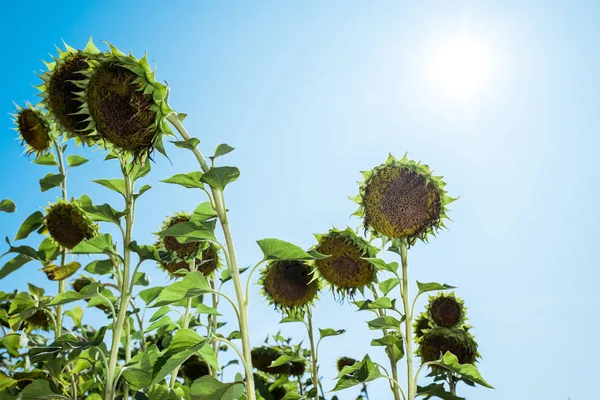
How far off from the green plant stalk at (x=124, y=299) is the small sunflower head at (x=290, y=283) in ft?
3.73

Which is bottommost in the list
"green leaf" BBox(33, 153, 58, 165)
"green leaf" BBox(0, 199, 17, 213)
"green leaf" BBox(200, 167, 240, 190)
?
"green leaf" BBox(200, 167, 240, 190)

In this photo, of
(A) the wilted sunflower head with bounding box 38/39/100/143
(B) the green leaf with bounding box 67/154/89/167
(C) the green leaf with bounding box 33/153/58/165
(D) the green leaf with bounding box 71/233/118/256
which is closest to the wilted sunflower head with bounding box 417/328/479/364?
(D) the green leaf with bounding box 71/233/118/256

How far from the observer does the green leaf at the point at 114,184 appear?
10.5 feet

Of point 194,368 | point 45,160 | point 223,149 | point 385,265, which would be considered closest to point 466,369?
point 385,265

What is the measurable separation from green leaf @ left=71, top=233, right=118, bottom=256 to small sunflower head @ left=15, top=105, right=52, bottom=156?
194 cm

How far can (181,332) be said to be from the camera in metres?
2.25

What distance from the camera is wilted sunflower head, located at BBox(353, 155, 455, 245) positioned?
2750 millimetres

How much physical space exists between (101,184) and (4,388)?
135cm

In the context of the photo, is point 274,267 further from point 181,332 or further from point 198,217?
point 181,332

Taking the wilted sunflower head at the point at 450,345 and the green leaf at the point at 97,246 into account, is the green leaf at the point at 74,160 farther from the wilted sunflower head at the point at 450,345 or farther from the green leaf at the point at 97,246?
the wilted sunflower head at the point at 450,345

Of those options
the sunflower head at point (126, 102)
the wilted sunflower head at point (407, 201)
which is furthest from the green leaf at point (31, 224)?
the wilted sunflower head at point (407, 201)

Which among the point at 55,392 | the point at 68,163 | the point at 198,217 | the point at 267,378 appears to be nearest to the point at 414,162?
the point at 198,217

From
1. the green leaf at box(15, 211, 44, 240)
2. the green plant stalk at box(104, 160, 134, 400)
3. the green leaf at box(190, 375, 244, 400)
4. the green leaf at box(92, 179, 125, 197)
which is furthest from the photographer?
the green leaf at box(15, 211, 44, 240)

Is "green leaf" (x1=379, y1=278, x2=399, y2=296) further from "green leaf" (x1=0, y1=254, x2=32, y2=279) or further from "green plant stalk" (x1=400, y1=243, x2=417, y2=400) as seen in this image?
"green leaf" (x1=0, y1=254, x2=32, y2=279)
